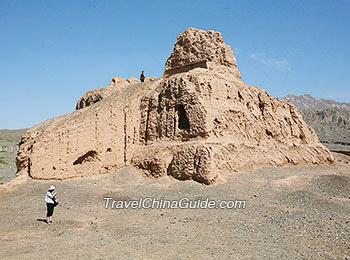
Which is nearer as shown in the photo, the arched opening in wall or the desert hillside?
the arched opening in wall

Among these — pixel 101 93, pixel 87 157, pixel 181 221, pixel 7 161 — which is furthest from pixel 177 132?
pixel 7 161

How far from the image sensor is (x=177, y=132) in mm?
18031

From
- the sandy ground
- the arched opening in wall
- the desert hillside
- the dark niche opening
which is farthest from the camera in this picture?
the desert hillside

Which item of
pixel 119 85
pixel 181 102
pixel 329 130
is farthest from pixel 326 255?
pixel 329 130

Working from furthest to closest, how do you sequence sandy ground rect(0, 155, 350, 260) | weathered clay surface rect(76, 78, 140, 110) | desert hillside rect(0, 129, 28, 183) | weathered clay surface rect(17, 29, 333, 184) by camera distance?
desert hillside rect(0, 129, 28, 183)
weathered clay surface rect(76, 78, 140, 110)
weathered clay surface rect(17, 29, 333, 184)
sandy ground rect(0, 155, 350, 260)

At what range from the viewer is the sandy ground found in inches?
321

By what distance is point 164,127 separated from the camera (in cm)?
1856

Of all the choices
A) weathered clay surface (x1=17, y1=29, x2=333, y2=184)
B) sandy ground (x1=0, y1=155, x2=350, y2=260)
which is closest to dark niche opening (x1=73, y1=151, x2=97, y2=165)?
weathered clay surface (x1=17, y1=29, x2=333, y2=184)

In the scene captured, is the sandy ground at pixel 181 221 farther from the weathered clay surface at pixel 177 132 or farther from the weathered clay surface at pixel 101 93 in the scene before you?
the weathered clay surface at pixel 101 93

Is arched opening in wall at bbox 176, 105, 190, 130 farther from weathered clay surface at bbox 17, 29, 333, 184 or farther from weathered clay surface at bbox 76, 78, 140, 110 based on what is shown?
weathered clay surface at bbox 76, 78, 140, 110

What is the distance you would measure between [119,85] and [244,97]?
1247 cm

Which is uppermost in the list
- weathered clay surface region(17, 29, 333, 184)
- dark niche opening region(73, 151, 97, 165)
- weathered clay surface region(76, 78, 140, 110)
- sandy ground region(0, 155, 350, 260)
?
weathered clay surface region(76, 78, 140, 110)

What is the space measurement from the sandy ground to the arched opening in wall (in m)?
3.82

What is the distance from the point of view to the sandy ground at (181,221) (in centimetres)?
816
